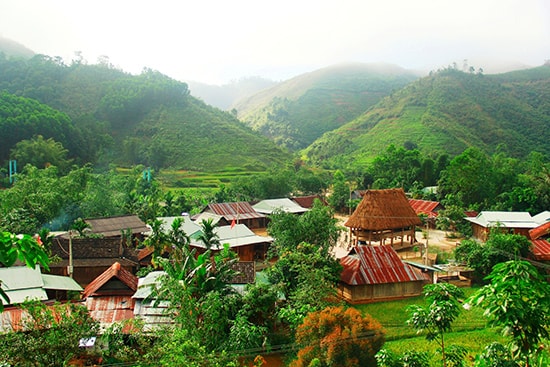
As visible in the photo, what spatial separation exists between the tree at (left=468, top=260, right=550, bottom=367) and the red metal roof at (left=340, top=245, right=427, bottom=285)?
508 inches

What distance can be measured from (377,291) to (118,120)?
205ft

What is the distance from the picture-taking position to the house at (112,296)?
15.5 m

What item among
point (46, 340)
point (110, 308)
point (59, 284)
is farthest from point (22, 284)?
point (46, 340)

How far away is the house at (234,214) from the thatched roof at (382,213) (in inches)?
354

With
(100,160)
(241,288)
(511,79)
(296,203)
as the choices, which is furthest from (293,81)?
(241,288)

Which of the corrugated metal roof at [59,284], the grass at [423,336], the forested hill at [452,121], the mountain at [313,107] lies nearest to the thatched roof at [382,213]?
the grass at [423,336]

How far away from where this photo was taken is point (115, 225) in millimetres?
27312

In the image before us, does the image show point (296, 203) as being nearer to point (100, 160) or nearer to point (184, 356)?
point (100, 160)

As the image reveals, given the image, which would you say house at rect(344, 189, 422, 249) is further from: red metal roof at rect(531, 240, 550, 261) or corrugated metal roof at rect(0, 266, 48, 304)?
corrugated metal roof at rect(0, 266, 48, 304)

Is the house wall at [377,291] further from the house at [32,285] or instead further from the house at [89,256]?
the house at [32,285]

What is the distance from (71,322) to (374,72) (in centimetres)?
19260

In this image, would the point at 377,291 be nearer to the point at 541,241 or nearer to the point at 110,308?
the point at 110,308

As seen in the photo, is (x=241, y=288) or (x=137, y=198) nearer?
(x=241, y=288)

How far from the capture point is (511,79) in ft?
349
